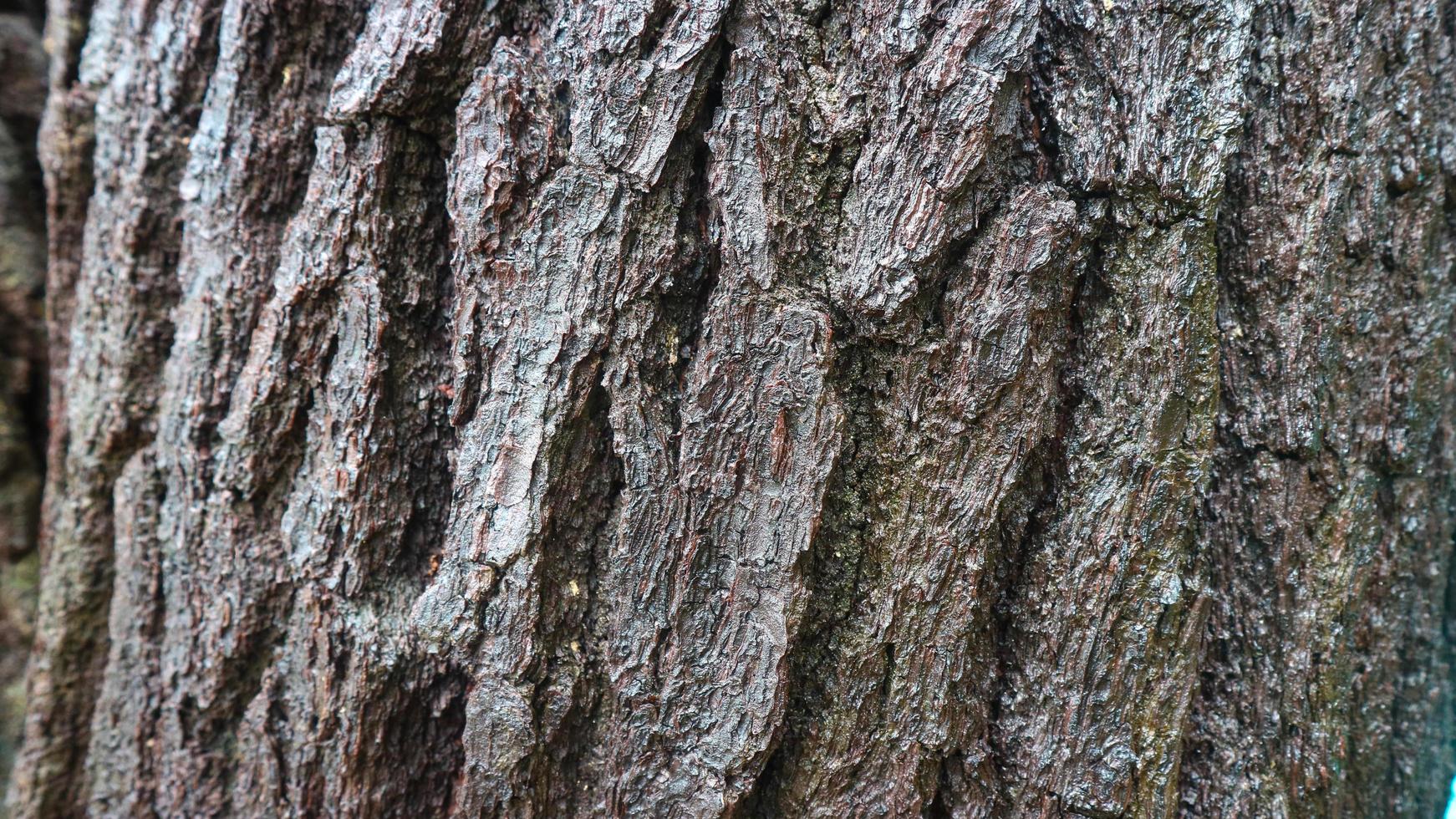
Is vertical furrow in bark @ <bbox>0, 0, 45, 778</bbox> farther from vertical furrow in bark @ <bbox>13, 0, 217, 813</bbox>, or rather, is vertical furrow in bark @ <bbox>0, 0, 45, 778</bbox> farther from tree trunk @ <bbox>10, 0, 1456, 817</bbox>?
tree trunk @ <bbox>10, 0, 1456, 817</bbox>

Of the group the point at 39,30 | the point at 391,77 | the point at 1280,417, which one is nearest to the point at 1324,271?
the point at 1280,417

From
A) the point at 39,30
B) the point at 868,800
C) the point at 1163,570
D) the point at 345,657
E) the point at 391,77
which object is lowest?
the point at 868,800

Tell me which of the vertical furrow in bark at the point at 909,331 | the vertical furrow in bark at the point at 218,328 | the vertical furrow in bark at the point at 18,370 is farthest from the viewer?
the vertical furrow in bark at the point at 18,370

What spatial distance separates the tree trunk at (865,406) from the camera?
98 centimetres

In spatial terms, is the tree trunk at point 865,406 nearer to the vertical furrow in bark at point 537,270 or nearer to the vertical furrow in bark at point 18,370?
the vertical furrow in bark at point 537,270

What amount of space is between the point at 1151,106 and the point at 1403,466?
25.5 inches

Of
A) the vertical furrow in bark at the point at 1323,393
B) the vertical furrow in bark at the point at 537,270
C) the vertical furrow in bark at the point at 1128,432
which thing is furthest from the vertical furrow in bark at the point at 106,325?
the vertical furrow in bark at the point at 1323,393

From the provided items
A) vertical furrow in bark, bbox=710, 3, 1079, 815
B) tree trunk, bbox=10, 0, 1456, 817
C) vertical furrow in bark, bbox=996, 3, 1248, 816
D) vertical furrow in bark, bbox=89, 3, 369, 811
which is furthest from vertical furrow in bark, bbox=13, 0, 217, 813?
vertical furrow in bark, bbox=996, 3, 1248, 816

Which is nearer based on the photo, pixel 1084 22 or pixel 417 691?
pixel 1084 22

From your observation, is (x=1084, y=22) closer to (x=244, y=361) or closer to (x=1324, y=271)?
(x=1324, y=271)

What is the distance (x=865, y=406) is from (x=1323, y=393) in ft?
2.07

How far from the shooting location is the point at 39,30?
1.81 metres

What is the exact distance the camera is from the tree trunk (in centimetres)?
98

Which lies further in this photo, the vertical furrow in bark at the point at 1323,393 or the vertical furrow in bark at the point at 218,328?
Answer: the vertical furrow in bark at the point at 218,328
